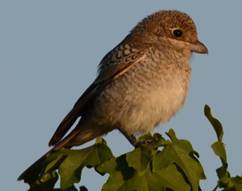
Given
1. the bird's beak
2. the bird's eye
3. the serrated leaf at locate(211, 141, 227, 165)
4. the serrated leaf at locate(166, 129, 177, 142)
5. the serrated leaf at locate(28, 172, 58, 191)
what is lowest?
the bird's beak

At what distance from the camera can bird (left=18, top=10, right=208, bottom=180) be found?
8.16m

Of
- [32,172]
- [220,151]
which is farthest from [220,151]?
[32,172]

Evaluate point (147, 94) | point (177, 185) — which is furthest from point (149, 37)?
point (177, 185)

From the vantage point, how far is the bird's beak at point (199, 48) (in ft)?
29.3

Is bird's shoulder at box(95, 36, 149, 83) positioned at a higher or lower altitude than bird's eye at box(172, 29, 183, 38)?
higher

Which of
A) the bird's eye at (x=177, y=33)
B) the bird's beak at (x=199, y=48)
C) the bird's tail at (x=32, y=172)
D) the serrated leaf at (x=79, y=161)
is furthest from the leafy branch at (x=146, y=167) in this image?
the bird's eye at (x=177, y=33)

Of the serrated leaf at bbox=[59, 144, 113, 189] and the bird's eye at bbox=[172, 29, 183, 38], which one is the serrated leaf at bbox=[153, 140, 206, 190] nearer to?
the serrated leaf at bbox=[59, 144, 113, 189]

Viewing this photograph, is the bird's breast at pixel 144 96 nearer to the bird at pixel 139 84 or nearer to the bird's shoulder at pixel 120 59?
A: the bird at pixel 139 84

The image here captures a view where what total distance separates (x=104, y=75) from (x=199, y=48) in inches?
50.5

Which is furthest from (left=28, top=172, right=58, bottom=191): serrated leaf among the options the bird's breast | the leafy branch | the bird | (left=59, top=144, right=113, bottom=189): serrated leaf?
the bird's breast

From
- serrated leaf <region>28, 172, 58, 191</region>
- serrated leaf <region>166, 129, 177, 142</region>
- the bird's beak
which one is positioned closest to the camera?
serrated leaf <region>166, 129, 177, 142</region>

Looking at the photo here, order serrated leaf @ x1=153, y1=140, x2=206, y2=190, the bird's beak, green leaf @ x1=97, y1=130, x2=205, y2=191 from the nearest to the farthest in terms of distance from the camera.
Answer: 1. green leaf @ x1=97, y1=130, x2=205, y2=191
2. serrated leaf @ x1=153, y1=140, x2=206, y2=190
3. the bird's beak

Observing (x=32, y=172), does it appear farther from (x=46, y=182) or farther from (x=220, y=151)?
(x=220, y=151)

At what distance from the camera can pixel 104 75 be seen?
8648 millimetres
